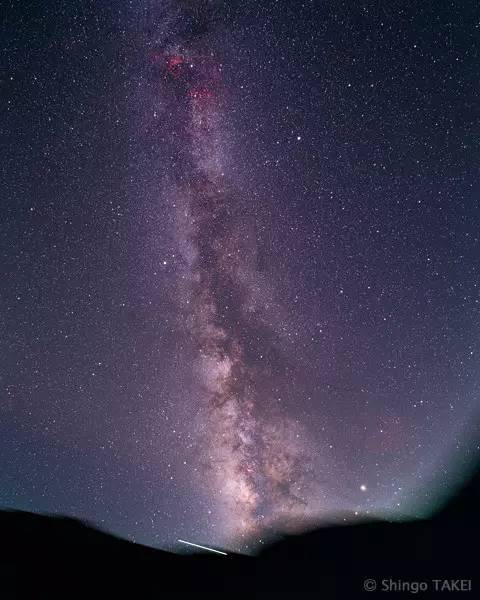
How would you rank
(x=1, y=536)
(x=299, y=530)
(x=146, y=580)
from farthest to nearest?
(x=299, y=530) < (x=146, y=580) < (x=1, y=536)

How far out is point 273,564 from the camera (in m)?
3.94

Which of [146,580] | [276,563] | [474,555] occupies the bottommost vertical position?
[146,580]

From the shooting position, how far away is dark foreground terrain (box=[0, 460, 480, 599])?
3568 millimetres

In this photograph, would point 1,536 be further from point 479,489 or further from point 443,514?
point 479,489

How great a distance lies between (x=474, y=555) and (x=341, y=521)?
1.08 meters

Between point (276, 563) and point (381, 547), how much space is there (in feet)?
2.86

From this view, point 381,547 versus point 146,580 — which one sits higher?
point 381,547

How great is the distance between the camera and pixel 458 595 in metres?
3.61

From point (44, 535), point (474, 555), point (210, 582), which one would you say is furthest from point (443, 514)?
point (44, 535)

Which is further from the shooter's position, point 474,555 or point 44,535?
point 474,555

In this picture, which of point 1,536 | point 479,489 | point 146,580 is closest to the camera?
point 1,536

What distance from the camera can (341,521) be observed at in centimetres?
416

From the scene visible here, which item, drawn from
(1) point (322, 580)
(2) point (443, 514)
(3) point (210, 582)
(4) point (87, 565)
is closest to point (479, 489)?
(2) point (443, 514)

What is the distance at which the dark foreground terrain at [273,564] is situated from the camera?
357cm
